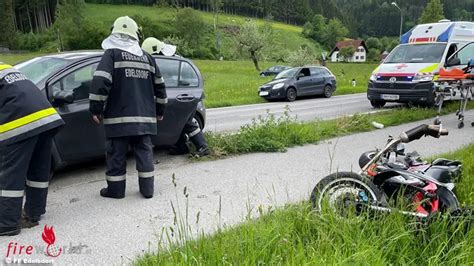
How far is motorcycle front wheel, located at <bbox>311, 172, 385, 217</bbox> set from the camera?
374cm

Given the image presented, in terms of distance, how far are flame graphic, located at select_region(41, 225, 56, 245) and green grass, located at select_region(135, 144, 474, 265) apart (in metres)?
0.99

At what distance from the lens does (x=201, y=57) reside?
76000mm

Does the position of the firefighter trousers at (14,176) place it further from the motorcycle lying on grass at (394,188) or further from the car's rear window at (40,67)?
the motorcycle lying on grass at (394,188)

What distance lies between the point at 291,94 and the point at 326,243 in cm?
1682

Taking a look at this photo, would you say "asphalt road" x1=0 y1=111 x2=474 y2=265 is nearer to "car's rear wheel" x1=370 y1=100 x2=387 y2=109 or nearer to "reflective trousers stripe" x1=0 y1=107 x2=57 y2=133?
"reflective trousers stripe" x1=0 y1=107 x2=57 y2=133

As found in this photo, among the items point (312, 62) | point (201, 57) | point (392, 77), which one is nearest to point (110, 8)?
point (201, 57)

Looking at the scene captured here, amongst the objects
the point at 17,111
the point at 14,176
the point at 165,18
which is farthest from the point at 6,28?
the point at 14,176

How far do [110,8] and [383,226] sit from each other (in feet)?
347

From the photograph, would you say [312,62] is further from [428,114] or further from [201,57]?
[201,57]

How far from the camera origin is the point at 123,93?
480cm

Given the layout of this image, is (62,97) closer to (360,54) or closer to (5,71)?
(5,71)

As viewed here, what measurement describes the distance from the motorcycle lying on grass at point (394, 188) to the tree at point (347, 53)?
91.0 m

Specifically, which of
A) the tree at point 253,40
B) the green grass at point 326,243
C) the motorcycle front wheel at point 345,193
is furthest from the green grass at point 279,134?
the tree at point 253,40

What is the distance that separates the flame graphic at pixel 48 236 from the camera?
3787 mm
